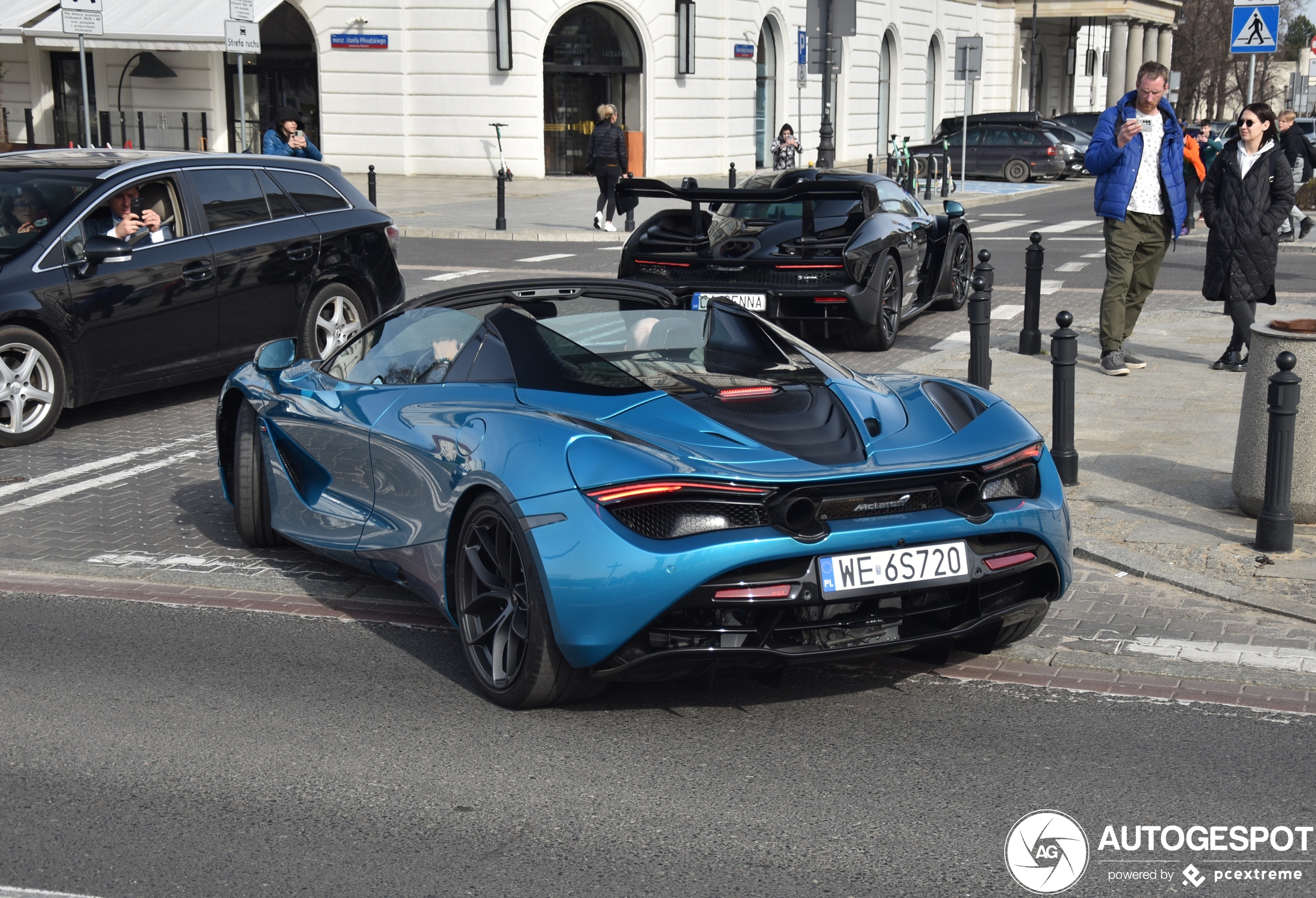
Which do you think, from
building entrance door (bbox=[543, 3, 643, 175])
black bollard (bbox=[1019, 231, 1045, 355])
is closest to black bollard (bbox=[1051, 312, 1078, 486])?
black bollard (bbox=[1019, 231, 1045, 355])

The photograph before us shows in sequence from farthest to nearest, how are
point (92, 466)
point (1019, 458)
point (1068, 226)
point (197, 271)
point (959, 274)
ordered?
point (1068, 226)
point (959, 274)
point (197, 271)
point (92, 466)
point (1019, 458)

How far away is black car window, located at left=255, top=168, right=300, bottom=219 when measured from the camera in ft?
35.7

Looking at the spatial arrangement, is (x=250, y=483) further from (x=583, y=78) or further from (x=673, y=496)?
(x=583, y=78)

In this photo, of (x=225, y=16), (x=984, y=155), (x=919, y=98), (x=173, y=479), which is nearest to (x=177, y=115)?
(x=225, y=16)

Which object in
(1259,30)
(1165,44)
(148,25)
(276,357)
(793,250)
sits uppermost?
(1165,44)

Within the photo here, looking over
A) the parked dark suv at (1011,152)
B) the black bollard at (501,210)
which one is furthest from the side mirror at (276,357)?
the parked dark suv at (1011,152)

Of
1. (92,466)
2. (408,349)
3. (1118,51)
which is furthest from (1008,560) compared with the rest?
(1118,51)

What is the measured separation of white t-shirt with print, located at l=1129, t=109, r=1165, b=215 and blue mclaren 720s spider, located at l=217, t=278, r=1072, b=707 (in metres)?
5.60

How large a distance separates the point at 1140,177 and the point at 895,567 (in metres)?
6.92

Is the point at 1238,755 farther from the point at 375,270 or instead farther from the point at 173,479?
the point at 375,270

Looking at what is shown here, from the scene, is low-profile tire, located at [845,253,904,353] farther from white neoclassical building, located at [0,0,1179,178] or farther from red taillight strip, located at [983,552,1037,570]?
white neoclassical building, located at [0,0,1179,178]

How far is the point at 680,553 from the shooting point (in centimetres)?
418

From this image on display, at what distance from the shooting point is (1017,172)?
39.9 m

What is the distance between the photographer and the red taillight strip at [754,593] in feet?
13.8
